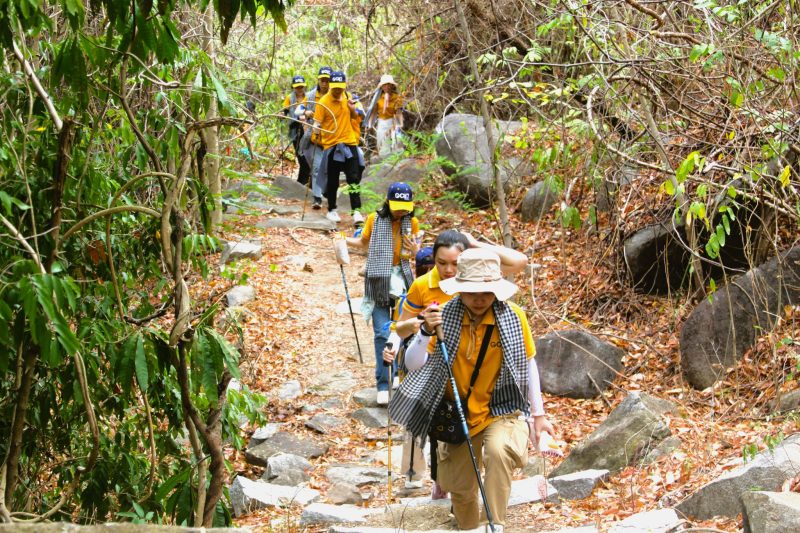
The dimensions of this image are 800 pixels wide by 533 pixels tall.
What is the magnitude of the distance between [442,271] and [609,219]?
19.5ft

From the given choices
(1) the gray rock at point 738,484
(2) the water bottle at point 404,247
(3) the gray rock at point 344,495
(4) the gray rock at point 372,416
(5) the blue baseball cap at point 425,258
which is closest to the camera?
(1) the gray rock at point 738,484

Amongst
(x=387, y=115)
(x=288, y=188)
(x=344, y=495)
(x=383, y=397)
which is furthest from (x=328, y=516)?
(x=288, y=188)

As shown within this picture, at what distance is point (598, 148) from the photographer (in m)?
9.52

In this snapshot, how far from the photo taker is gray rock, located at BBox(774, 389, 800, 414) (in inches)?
281

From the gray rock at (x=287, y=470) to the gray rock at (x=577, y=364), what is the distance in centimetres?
281

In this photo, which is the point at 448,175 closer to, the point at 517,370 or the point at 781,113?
the point at 781,113

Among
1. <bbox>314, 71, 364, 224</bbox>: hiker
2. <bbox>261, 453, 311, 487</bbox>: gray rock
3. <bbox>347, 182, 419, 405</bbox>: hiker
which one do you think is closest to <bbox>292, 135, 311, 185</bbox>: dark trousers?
<bbox>314, 71, 364, 224</bbox>: hiker

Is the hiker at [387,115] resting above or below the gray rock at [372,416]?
above

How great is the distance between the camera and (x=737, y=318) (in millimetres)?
8672

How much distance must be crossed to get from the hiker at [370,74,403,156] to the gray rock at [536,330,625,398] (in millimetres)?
7437

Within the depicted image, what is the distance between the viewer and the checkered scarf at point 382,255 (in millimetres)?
8555

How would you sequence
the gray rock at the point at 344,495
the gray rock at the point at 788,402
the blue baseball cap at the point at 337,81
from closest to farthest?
the gray rock at the point at 788,402, the gray rock at the point at 344,495, the blue baseball cap at the point at 337,81

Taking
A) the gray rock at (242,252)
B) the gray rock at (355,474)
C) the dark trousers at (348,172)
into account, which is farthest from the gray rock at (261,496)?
the dark trousers at (348,172)

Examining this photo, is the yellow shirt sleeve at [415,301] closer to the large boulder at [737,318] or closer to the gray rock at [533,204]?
the large boulder at [737,318]
